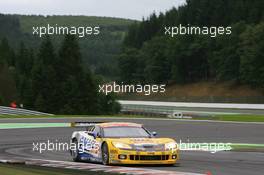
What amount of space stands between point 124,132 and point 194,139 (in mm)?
12198

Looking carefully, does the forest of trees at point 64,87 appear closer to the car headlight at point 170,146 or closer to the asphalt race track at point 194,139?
the asphalt race track at point 194,139

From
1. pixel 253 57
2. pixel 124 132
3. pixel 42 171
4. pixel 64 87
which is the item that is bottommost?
pixel 42 171

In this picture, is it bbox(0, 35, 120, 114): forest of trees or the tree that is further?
bbox(0, 35, 120, 114): forest of trees

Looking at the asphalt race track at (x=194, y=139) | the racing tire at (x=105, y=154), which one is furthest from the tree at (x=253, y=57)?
the racing tire at (x=105, y=154)

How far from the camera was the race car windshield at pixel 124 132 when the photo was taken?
14.6 metres

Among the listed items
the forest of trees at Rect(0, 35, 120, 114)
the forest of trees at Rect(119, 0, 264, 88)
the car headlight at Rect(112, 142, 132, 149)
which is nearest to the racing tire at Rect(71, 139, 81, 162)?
the car headlight at Rect(112, 142, 132, 149)

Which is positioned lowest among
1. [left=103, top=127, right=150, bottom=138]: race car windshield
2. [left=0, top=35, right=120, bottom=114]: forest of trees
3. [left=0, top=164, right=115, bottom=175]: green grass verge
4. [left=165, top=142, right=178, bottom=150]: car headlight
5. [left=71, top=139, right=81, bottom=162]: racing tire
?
[left=0, top=164, right=115, bottom=175]: green grass verge

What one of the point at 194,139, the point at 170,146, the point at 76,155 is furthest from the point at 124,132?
the point at 194,139

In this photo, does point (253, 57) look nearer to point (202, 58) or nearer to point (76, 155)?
point (202, 58)

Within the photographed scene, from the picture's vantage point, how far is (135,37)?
133 m

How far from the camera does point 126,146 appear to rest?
13.6 metres

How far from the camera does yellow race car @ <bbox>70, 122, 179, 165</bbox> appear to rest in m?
13.5

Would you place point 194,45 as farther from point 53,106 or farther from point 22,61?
point 22,61

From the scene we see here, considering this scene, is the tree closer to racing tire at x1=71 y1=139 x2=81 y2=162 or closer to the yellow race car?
racing tire at x1=71 y1=139 x2=81 y2=162
